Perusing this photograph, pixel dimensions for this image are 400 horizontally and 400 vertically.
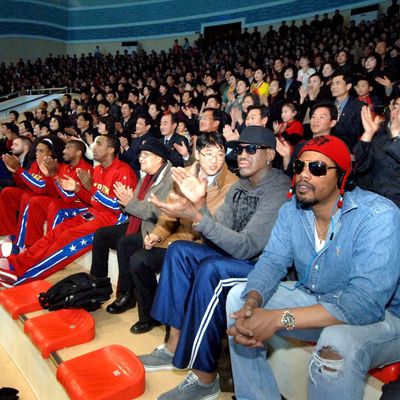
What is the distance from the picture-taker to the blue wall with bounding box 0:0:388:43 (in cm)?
1520

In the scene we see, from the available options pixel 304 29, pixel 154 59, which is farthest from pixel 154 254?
pixel 154 59

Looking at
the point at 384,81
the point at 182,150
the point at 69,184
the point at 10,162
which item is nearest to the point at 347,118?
the point at 182,150

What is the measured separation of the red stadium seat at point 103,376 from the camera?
186cm

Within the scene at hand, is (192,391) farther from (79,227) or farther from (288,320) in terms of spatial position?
(79,227)

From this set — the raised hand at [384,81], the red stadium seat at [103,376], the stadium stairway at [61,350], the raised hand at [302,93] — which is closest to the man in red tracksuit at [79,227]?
the stadium stairway at [61,350]

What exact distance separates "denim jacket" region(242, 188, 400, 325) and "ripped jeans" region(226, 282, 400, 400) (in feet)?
0.17

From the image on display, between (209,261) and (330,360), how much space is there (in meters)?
0.69

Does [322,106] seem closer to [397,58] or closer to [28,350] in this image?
[28,350]

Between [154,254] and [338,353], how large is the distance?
1420 millimetres

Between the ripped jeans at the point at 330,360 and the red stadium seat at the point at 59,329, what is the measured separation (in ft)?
3.66

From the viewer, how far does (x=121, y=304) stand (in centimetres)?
285

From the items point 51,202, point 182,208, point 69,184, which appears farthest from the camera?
point 51,202

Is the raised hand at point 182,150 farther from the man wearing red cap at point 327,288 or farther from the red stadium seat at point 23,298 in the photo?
the man wearing red cap at point 327,288

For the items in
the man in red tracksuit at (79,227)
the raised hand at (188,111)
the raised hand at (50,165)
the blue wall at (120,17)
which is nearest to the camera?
the man in red tracksuit at (79,227)
